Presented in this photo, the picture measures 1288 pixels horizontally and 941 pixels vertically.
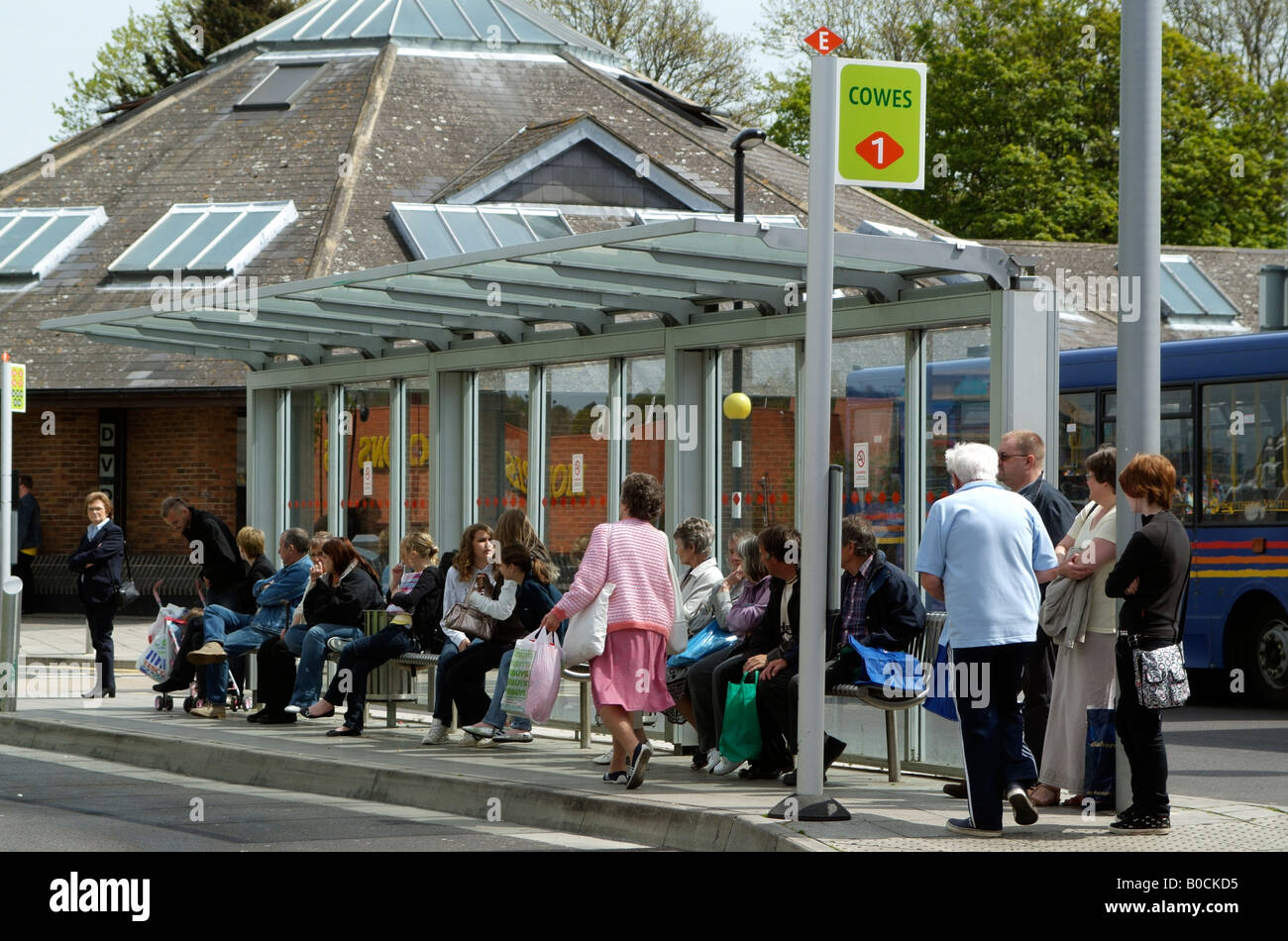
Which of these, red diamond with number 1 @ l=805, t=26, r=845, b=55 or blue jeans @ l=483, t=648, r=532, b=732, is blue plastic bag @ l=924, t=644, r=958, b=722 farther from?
Result: blue jeans @ l=483, t=648, r=532, b=732

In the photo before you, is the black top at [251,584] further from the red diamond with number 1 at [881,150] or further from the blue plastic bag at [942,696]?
the red diamond with number 1 at [881,150]

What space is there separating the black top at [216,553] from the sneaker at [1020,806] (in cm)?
801

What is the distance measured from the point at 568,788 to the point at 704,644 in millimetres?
1556

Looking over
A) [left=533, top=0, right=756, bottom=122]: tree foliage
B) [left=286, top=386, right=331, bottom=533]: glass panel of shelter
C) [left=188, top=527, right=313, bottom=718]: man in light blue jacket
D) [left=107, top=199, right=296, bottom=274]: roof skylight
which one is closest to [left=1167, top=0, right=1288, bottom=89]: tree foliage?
[left=533, top=0, right=756, bottom=122]: tree foliage

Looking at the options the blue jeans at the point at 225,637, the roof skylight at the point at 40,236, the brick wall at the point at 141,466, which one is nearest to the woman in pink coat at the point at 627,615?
the blue jeans at the point at 225,637

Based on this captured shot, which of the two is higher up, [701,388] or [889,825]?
[701,388]

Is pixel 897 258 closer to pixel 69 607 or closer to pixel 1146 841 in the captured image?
pixel 1146 841

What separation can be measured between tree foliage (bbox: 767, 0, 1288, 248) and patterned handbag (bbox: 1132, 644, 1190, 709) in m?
38.6

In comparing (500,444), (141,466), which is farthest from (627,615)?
(141,466)

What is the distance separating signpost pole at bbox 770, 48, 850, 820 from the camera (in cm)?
833

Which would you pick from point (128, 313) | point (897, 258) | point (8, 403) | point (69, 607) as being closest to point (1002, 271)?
point (897, 258)

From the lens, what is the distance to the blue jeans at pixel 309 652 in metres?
13.5

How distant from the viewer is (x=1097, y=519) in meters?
9.12

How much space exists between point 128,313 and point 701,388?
479 centimetres
